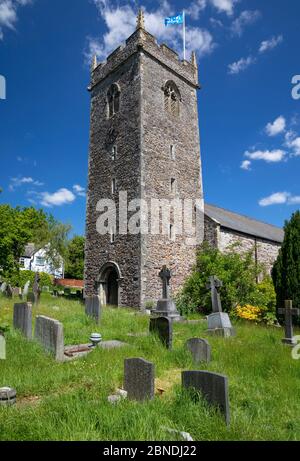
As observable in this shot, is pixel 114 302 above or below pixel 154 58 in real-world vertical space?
below

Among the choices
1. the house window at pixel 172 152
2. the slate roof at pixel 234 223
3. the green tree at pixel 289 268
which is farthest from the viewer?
the slate roof at pixel 234 223

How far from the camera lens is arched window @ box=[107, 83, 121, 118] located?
1935cm

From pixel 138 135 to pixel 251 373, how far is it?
538 inches

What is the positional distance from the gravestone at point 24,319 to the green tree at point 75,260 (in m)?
39.2

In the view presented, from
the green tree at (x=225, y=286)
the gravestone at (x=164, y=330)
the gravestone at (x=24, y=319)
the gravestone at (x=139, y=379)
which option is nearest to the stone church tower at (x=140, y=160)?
the green tree at (x=225, y=286)

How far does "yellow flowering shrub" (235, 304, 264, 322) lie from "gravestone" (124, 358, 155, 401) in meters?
9.85

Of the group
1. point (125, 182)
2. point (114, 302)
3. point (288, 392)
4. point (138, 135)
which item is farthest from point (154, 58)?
point (288, 392)

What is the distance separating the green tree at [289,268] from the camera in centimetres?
1255

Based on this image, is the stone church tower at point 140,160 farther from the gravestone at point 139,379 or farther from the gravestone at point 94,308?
the gravestone at point 139,379

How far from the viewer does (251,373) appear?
606cm

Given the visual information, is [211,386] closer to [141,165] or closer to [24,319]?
[24,319]

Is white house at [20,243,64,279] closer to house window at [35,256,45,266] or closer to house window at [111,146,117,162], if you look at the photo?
house window at [35,256,45,266]

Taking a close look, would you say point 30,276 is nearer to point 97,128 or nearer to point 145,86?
point 97,128

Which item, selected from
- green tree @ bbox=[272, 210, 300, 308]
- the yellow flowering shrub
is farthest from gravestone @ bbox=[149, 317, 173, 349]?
the yellow flowering shrub
